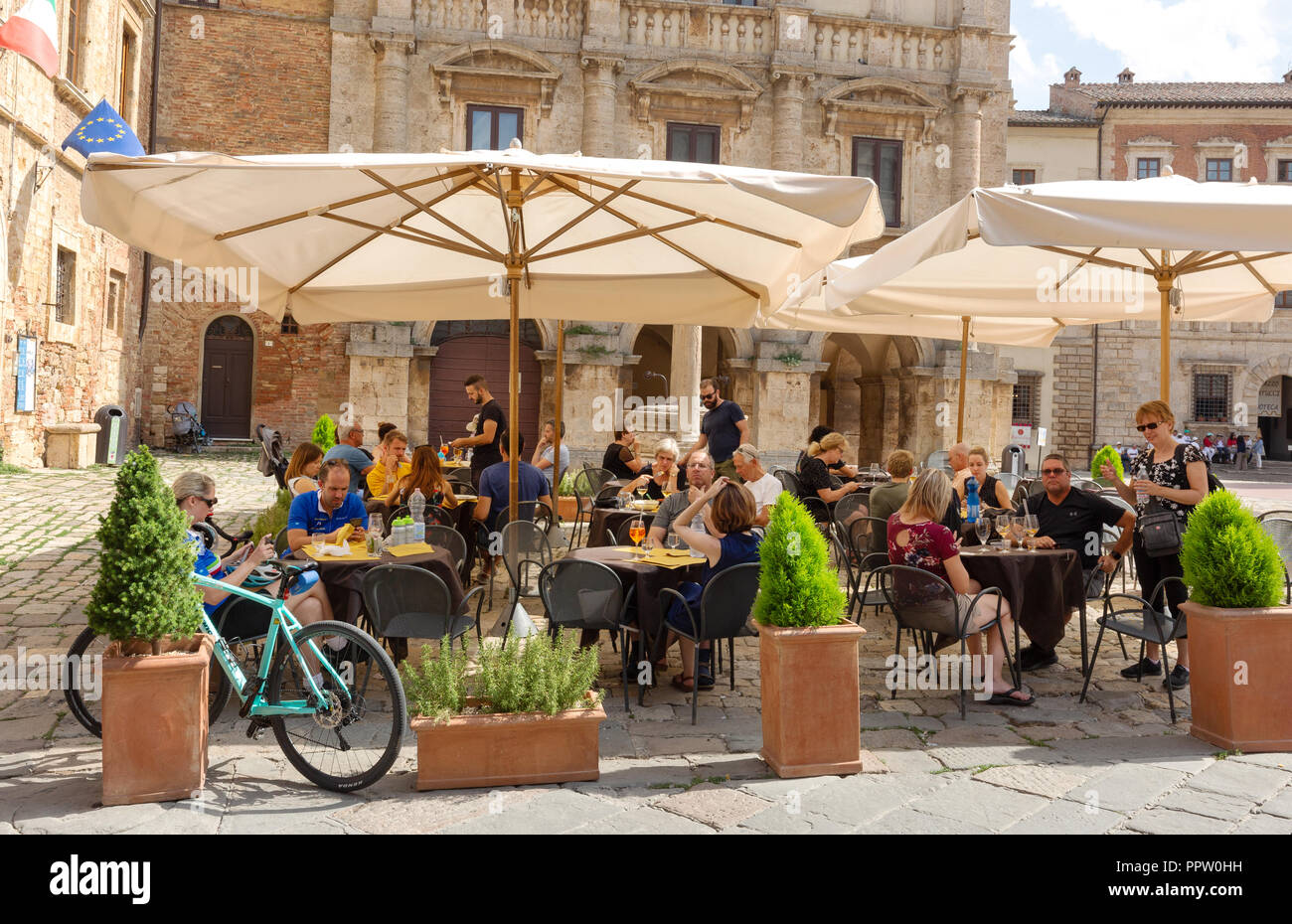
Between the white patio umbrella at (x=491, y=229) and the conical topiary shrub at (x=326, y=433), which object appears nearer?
the white patio umbrella at (x=491, y=229)

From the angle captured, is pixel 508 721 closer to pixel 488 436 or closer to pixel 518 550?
pixel 518 550

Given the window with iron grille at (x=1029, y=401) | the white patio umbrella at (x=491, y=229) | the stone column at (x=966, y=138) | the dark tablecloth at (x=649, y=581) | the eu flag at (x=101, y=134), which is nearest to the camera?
the white patio umbrella at (x=491, y=229)

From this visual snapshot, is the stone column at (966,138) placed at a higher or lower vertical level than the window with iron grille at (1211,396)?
higher

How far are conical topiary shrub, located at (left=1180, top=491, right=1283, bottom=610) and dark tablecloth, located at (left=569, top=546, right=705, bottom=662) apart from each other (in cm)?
240

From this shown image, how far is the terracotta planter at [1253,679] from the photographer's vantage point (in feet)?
14.2

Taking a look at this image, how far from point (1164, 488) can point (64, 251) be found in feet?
52.0

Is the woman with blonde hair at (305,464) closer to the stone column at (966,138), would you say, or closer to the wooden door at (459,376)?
the wooden door at (459,376)

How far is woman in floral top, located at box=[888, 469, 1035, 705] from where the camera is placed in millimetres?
5098

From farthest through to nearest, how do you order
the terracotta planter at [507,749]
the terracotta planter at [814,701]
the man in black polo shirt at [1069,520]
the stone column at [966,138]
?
the stone column at [966,138], the man in black polo shirt at [1069,520], the terracotta planter at [814,701], the terracotta planter at [507,749]

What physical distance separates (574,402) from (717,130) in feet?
20.3

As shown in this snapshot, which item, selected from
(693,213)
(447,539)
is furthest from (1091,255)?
(447,539)

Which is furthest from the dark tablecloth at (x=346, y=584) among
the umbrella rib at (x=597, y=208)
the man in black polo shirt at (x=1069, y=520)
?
the man in black polo shirt at (x=1069, y=520)

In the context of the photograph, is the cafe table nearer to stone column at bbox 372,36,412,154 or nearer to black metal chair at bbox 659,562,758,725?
black metal chair at bbox 659,562,758,725

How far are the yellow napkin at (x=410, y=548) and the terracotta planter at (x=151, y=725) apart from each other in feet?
5.97
